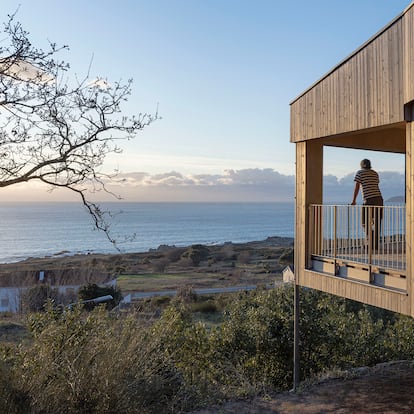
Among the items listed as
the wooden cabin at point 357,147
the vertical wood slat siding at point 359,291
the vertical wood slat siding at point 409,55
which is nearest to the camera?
the vertical wood slat siding at point 409,55

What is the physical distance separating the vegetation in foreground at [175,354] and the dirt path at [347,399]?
58 cm

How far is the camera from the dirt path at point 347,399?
6.29 metres

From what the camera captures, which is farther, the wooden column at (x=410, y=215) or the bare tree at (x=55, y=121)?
the bare tree at (x=55, y=121)

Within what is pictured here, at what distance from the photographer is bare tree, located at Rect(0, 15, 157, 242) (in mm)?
5578

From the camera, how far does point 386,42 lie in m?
5.55

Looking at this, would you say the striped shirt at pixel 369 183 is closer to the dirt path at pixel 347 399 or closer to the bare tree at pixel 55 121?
the dirt path at pixel 347 399

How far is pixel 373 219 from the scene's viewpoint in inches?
240

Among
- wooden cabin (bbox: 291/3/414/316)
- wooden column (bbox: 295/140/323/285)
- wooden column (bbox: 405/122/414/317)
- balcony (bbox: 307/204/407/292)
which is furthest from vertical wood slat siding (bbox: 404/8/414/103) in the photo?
wooden column (bbox: 295/140/323/285)

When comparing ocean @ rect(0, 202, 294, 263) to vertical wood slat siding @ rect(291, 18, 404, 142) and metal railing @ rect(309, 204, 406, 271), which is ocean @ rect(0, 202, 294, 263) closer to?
metal railing @ rect(309, 204, 406, 271)

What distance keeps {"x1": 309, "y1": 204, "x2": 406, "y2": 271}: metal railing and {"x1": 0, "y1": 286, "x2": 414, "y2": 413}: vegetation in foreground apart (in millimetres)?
2570

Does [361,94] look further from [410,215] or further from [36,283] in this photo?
[36,283]

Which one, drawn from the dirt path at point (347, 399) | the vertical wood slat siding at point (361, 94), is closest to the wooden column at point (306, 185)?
the vertical wood slat siding at point (361, 94)

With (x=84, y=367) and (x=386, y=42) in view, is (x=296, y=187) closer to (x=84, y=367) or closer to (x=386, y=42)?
(x=386, y=42)

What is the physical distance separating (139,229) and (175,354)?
68.1 meters
